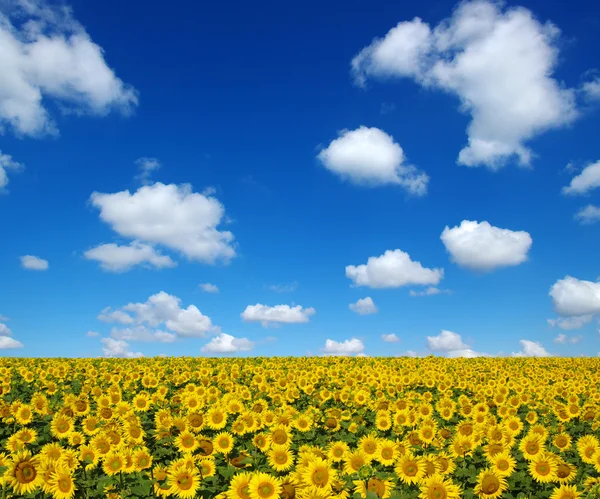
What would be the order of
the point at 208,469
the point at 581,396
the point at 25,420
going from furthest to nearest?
the point at 581,396
the point at 25,420
the point at 208,469

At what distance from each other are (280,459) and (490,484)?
120 inches

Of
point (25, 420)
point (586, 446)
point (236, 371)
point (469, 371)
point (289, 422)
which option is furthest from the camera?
point (469, 371)

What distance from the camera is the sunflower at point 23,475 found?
21.0 feet

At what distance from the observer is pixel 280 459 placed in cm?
779

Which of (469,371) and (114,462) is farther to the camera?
(469,371)

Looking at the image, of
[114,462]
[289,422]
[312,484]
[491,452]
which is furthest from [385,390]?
[312,484]

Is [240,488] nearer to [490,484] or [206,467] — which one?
[206,467]

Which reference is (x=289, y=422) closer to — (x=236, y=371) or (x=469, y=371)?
(x=236, y=371)

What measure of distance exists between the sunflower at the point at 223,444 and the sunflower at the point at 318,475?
142 inches

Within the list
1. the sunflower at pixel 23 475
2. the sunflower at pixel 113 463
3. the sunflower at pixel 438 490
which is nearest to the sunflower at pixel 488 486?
the sunflower at pixel 438 490

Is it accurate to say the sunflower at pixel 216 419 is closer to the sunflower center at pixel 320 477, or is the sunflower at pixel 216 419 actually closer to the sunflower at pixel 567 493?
the sunflower center at pixel 320 477

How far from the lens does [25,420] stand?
1197 centimetres

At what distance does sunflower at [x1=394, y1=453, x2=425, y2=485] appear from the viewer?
7074 mm

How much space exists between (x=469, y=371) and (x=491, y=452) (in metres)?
15.1
